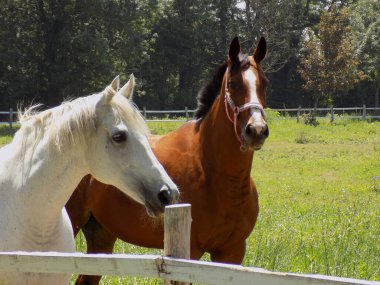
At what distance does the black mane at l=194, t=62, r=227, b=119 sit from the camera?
492cm

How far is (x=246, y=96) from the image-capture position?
436 cm

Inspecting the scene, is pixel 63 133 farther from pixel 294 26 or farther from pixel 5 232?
pixel 294 26

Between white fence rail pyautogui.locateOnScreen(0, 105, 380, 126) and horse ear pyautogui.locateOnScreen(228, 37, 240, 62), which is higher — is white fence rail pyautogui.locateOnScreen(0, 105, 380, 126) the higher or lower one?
the lower one

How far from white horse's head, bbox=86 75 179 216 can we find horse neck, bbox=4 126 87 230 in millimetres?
101

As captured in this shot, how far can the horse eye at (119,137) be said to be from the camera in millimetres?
3291

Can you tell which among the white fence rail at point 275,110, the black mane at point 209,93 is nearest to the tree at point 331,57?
the white fence rail at point 275,110

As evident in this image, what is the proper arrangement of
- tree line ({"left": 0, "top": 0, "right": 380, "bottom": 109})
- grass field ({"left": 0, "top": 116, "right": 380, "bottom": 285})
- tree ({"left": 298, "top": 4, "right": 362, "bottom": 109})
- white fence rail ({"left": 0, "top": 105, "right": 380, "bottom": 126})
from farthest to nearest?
tree ({"left": 298, "top": 4, "right": 362, "bottom": 109}), tree line ({"left": 0, "top": 0, "right": 380, "bottom": 109}), white fence rail ({"left": 0, "top": 105, "right": 380, "bottom": 126}), grass field ({"left": 0, "top": 116, "right": 380, "bottom": 285})

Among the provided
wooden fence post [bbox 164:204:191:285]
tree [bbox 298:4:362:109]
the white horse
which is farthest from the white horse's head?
tree [bbox 298:4:362:109]

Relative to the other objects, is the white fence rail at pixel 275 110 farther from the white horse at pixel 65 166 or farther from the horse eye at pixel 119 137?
the horse eye at pixel 119 137

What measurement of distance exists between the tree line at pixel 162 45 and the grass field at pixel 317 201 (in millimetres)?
6725

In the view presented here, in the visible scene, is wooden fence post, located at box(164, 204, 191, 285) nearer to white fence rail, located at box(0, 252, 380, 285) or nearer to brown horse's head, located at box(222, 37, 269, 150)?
white fence rail, located at box(0, 252, 380, 285)

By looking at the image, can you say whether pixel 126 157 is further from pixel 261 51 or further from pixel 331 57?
pixel 331 57

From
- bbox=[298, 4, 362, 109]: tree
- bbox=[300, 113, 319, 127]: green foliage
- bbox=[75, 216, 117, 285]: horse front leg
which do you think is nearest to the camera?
bbox=[75, 216, 117, 285]: horse front leg

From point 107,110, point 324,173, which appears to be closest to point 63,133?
point 107,110
